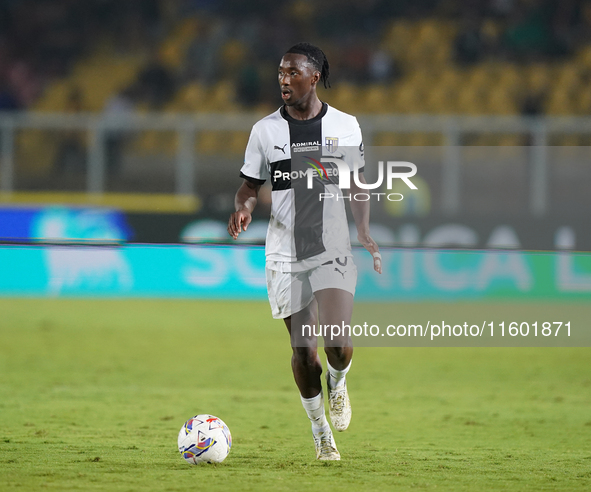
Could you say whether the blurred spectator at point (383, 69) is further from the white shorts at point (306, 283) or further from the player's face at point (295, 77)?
the white shorts at point (306, 283)

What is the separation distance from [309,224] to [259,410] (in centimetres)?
214

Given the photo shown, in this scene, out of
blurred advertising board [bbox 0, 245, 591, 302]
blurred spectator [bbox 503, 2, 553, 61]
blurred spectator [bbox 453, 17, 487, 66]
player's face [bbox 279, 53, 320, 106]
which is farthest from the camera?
blurred spectator [bbox 453, 17, 487, 66]

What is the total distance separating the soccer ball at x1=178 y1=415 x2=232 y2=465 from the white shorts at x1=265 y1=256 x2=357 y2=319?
0.70m

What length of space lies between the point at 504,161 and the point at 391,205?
1.76 m

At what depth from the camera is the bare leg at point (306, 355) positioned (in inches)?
192

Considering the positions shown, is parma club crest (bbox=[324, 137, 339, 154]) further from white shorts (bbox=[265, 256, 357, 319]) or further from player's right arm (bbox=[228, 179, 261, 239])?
white shorts (bbox=[265, 256, 357, 319])

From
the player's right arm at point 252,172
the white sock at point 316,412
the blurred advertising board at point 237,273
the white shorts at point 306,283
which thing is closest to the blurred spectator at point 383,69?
the blurred advertising board at point 237,273

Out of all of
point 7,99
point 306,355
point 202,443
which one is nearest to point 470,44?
point 7,99

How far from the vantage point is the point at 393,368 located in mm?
8805

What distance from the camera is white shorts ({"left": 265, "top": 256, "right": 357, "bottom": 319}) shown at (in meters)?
4.91

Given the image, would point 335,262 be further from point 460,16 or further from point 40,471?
point 460,16

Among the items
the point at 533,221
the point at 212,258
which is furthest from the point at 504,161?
the point at 212,258

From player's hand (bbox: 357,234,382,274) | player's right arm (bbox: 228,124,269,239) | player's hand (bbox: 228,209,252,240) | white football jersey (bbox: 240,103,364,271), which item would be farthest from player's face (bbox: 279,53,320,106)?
player's hand (bbox: 357,234,382,274)

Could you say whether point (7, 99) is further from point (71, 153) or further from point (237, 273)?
point (237, 273)
